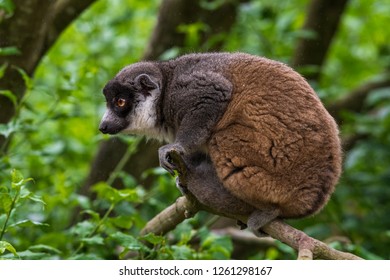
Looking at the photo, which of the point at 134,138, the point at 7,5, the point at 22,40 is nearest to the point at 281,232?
the point at 134,138

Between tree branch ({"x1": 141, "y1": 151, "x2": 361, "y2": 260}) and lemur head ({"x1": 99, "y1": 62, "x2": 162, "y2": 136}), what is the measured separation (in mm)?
845

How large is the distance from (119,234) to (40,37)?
2.70 meters

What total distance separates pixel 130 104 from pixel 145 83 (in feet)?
0.92

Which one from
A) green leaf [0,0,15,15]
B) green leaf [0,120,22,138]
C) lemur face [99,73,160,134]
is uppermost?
green leaf [0,0,15,15]

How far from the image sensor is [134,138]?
855 cm

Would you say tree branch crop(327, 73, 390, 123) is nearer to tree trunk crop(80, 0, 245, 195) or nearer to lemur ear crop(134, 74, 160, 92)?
tree trunk crop(80, 0, 245, 195)

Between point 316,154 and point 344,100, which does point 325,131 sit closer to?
point 316,154

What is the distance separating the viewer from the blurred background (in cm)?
749

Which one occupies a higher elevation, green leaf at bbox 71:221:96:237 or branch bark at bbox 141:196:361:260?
branch bark at bbox 141:196:361:260

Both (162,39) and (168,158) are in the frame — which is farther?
(162,39)

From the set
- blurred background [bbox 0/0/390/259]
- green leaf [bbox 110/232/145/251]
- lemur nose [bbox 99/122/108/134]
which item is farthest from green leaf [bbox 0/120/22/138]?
green leaf [bbox 110/232/145/251]

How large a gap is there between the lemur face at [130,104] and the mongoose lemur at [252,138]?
0.18 m

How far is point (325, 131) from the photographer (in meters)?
6.12

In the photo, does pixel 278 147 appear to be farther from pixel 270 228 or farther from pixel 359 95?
pixel 359 95
